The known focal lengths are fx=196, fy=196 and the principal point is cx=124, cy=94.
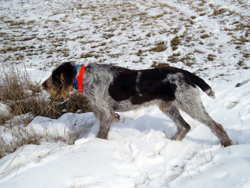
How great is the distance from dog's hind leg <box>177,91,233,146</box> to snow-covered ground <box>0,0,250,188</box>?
0.16 m

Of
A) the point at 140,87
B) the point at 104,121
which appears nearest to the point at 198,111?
the point at 140,87

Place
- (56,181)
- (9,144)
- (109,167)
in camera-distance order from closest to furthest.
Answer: (56,181)
(109,167)
(9,144)

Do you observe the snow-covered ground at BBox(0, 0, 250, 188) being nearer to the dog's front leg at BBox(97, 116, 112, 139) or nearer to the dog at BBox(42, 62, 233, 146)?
the dog's front leg at BBox(97, 116, 112, 139)

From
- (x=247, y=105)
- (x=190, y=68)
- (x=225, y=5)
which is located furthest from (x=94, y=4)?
(x=247, y=105)

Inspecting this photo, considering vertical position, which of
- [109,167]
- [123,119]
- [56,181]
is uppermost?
[56,181]

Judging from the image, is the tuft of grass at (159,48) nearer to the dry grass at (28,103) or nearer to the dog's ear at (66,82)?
the dry grass at (28,103)

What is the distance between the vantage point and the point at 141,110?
14.0 ft

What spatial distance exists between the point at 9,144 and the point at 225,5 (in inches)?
533

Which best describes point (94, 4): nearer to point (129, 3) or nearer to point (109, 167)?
point (129, 3)

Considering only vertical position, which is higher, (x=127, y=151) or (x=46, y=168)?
(x=46, y=168)

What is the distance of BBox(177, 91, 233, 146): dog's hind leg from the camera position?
2.84 metres

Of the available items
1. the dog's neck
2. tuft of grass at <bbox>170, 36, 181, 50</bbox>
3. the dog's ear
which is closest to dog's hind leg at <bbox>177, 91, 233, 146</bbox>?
the dog's neck

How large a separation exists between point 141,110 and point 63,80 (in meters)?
1.89

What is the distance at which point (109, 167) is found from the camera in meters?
2.46
